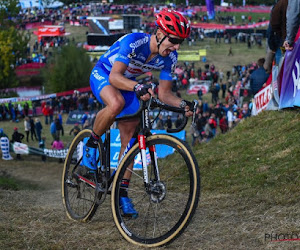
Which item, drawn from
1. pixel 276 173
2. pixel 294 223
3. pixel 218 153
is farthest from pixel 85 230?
pixel 218 153

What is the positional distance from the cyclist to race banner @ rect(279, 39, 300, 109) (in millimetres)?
4166

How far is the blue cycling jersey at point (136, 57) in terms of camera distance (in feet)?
16.1

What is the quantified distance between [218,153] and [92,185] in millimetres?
3987

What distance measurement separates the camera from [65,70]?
4903 cm

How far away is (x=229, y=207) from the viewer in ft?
19.4

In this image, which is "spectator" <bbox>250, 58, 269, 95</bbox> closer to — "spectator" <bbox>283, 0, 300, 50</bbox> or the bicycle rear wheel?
"spectator" <bbox>283, 0, 300, 50</bbox>

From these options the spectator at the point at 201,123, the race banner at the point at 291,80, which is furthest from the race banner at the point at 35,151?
the race banner at the point at 291,80

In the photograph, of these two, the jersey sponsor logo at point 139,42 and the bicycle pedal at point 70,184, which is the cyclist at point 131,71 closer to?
the jersey sponsor logo at point 139,42

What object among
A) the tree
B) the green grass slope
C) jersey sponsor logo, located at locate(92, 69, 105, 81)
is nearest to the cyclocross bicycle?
jersey sponsor logo, located at locate(92, 69, 105, 81)

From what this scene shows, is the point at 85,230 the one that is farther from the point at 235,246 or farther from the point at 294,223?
the point at 294,223

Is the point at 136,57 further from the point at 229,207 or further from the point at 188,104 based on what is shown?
the point at 229,207

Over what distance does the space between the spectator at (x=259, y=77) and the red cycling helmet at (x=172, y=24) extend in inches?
292

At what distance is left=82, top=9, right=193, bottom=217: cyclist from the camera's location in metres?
4.73

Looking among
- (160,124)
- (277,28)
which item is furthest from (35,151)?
(277,28)
